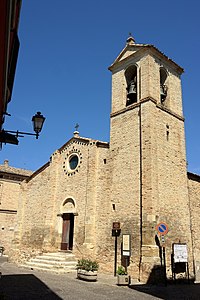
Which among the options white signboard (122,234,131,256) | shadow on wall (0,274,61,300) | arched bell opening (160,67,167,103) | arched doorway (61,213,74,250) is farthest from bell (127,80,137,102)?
shadow on wall (0,274,61,300)

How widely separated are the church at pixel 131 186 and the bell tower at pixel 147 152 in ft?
0.17

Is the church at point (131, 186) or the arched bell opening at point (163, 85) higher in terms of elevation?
the arched bell opening at point (163, 85)

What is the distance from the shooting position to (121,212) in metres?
15.6

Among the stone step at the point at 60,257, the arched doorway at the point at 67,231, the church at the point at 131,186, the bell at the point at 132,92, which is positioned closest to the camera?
the church at the point at 131,186

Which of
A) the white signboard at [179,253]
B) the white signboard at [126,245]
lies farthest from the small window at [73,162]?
the white signboard at [179,253]

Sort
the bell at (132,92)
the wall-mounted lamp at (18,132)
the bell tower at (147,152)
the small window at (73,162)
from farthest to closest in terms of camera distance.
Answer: the small window at (73,162) < the bell at (132,92) < the bell tower at (147,152) < the wall-mounted lamp at (18,132)

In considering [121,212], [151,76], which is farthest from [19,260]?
[151,76]

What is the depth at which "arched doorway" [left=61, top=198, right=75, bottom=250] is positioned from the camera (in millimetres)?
18672

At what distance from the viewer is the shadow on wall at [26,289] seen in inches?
360

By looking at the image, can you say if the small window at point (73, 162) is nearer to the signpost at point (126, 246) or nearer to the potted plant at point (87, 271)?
the signpost at point (126, 246)

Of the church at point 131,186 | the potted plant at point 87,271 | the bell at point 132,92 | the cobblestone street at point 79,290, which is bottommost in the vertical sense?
the cobblestone street at point 79,290

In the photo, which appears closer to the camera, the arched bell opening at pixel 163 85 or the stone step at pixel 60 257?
the stone step at pixel 60 257

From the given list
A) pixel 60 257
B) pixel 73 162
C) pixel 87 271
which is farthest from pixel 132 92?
pixel 60 257

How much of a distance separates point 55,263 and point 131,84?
38.6 feet
